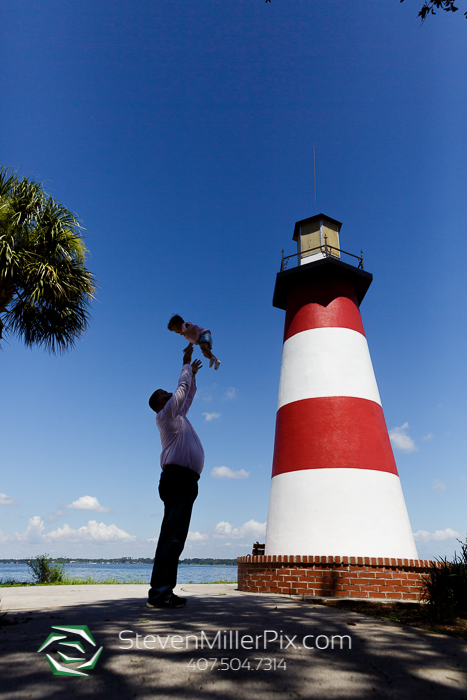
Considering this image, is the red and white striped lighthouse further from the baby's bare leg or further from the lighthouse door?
the baby's bare leg

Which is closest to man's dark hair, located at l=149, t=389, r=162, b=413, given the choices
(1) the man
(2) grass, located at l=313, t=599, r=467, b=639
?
(1) the man

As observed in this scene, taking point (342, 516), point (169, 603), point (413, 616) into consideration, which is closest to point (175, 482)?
point (169, 603)

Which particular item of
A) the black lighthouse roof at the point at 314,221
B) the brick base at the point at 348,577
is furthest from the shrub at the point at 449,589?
the black lighthouse roof at the point at 314,221

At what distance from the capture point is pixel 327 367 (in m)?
8.02

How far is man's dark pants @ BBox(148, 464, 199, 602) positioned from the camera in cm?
335

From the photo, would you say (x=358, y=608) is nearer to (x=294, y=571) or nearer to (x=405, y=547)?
(x=294, y=571)

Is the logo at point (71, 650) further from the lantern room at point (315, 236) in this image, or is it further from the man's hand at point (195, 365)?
the lantern room at point (315, 236)

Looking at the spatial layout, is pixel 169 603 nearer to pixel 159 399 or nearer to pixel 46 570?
pixel 159 399

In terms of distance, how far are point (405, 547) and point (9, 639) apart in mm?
6490

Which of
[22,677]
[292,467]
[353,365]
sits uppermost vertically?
[353,365]

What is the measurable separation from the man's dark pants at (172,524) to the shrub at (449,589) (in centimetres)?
234

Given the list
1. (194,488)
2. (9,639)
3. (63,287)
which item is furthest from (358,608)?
(63,287)

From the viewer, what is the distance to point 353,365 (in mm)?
8117

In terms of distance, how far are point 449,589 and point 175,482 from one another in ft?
10.1
